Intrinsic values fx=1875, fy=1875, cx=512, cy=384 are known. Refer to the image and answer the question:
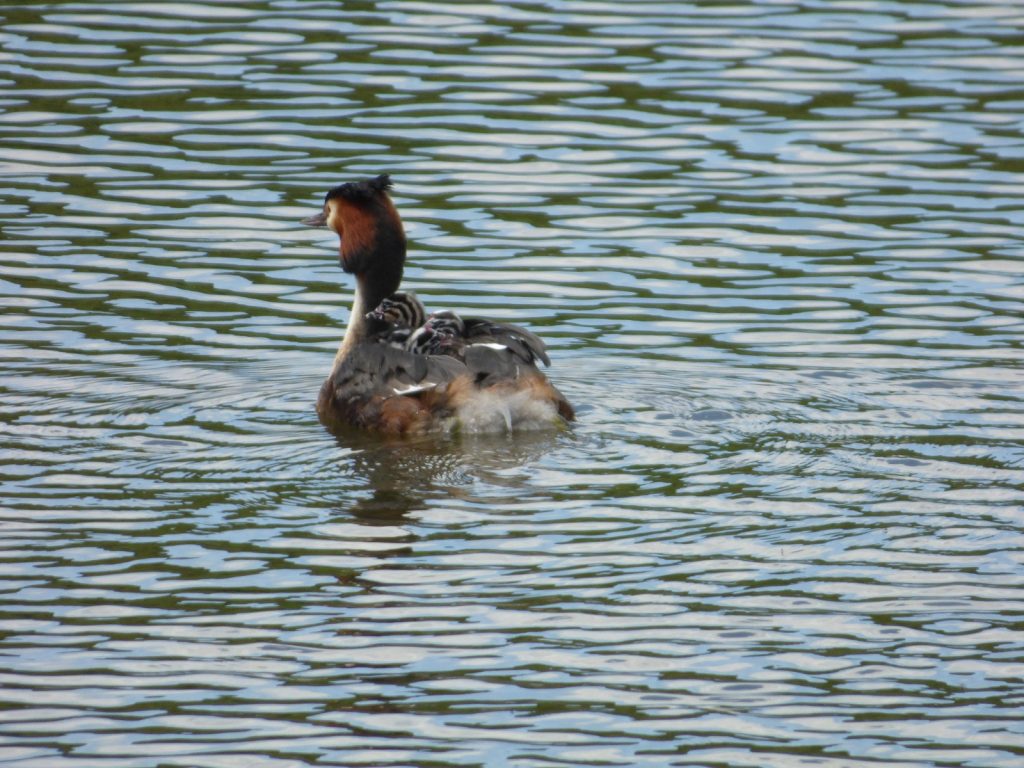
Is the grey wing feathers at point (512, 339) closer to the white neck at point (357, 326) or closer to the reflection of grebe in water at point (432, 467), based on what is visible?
the reflection of grebe in water at point (432, 467)

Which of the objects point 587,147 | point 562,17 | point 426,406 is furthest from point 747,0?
point 426,406

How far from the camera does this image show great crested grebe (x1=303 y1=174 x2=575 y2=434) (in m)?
9.96

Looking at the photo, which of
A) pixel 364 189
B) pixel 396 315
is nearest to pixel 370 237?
pixel 364 189

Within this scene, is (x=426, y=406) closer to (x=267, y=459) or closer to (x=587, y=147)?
(x=267, y=459)

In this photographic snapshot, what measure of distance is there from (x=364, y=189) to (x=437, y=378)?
5.17ft

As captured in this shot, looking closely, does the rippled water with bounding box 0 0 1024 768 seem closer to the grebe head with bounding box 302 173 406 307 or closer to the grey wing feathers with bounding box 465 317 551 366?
the grey wing feathers with bounding box 465 317 551 366

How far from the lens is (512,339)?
10.2 metres

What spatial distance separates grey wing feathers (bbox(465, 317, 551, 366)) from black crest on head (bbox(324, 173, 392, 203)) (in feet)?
3.75

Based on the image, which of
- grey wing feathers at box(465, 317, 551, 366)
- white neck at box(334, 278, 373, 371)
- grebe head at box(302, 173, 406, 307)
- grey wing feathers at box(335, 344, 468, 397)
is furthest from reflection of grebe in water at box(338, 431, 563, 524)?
grebe head at box(302, 173, 406, 307)

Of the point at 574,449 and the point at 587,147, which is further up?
the point at 587,147

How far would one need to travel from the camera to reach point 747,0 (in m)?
18.6

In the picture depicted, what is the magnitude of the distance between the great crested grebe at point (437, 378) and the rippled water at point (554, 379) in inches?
8.2

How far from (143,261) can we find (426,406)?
12.2ft

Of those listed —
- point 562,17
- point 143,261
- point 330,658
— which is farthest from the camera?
point 562,17
